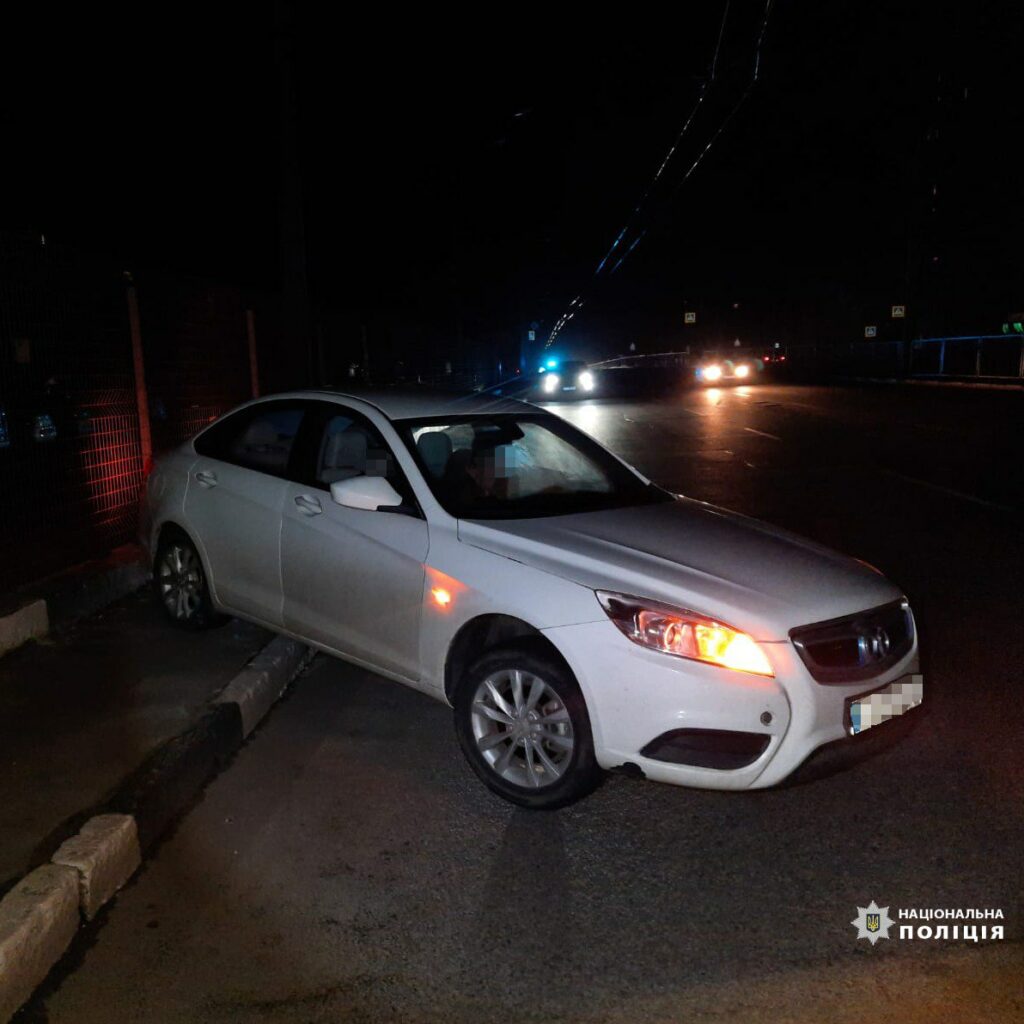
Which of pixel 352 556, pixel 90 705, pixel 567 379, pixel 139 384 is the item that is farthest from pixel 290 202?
pixel 567 379

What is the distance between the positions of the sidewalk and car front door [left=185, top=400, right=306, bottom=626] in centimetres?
43

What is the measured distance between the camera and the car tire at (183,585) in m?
6.30

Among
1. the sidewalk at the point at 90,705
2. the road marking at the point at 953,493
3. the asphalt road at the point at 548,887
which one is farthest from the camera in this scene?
the road marking at the point at 953,493

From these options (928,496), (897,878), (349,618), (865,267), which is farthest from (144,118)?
(865,267)

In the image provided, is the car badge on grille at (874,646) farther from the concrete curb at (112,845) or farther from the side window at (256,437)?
the side window at (256,437)

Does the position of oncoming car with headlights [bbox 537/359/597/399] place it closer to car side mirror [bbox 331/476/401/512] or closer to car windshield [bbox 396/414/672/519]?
car windshield [bbox 396/414/672/519]

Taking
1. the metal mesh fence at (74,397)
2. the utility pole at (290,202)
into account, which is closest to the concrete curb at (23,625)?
the metal mesh fence at (74,397)

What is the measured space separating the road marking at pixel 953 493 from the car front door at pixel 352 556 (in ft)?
26.0

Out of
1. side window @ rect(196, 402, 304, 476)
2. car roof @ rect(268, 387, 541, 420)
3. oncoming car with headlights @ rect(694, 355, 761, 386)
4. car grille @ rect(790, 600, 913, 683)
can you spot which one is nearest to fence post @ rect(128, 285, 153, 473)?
side window @ rect(196, 402, 304, 476)

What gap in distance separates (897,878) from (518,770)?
1463mm

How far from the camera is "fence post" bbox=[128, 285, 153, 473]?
8.58m

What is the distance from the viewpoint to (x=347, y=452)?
18.5ft

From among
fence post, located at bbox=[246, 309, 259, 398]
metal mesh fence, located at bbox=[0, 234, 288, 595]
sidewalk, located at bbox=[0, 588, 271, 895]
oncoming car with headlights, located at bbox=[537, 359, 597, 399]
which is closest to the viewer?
sidewalk, located at bbox=[0, 588, 271, 895]

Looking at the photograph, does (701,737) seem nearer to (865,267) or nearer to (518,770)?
(518,770)
